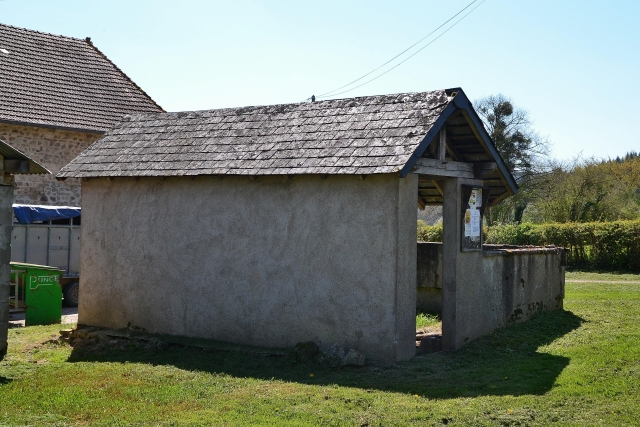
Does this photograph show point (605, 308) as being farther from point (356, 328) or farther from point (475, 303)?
point (356, 328)

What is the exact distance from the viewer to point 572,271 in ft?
87.2

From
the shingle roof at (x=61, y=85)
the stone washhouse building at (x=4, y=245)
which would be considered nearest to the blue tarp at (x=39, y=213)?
the shingle roof at (x=61, y=85)

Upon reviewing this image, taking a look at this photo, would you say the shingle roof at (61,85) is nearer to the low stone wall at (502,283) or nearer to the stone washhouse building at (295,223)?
the stone washhouse building at (295,223)

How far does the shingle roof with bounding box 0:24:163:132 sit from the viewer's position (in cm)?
2298

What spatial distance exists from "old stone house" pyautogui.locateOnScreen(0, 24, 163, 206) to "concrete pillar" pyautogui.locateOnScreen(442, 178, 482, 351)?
14.8 meters

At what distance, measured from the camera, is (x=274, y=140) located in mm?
12258

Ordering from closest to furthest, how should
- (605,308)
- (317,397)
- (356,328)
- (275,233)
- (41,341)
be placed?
(317,397), (356,328), (275,233), (41,341), (605,308)

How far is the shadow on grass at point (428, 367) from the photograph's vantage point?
9.17 metres

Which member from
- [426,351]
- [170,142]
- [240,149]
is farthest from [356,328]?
[170,142]

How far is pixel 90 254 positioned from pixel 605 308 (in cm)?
1080

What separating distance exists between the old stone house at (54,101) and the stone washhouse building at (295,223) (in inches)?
370

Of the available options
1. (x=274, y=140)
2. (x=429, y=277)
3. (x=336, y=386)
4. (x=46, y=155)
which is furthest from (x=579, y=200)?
(x=336, y=386)

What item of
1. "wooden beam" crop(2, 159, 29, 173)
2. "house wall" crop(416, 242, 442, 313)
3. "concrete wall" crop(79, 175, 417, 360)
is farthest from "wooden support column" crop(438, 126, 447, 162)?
"wooden beam" crop(2, 159, 29, 173)

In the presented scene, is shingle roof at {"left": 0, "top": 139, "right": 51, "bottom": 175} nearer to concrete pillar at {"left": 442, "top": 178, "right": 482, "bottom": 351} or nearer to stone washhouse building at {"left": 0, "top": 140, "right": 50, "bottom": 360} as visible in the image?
stone washhouse building at {"left": 0, "top": 140, "right": 50, "bottom": 360}
